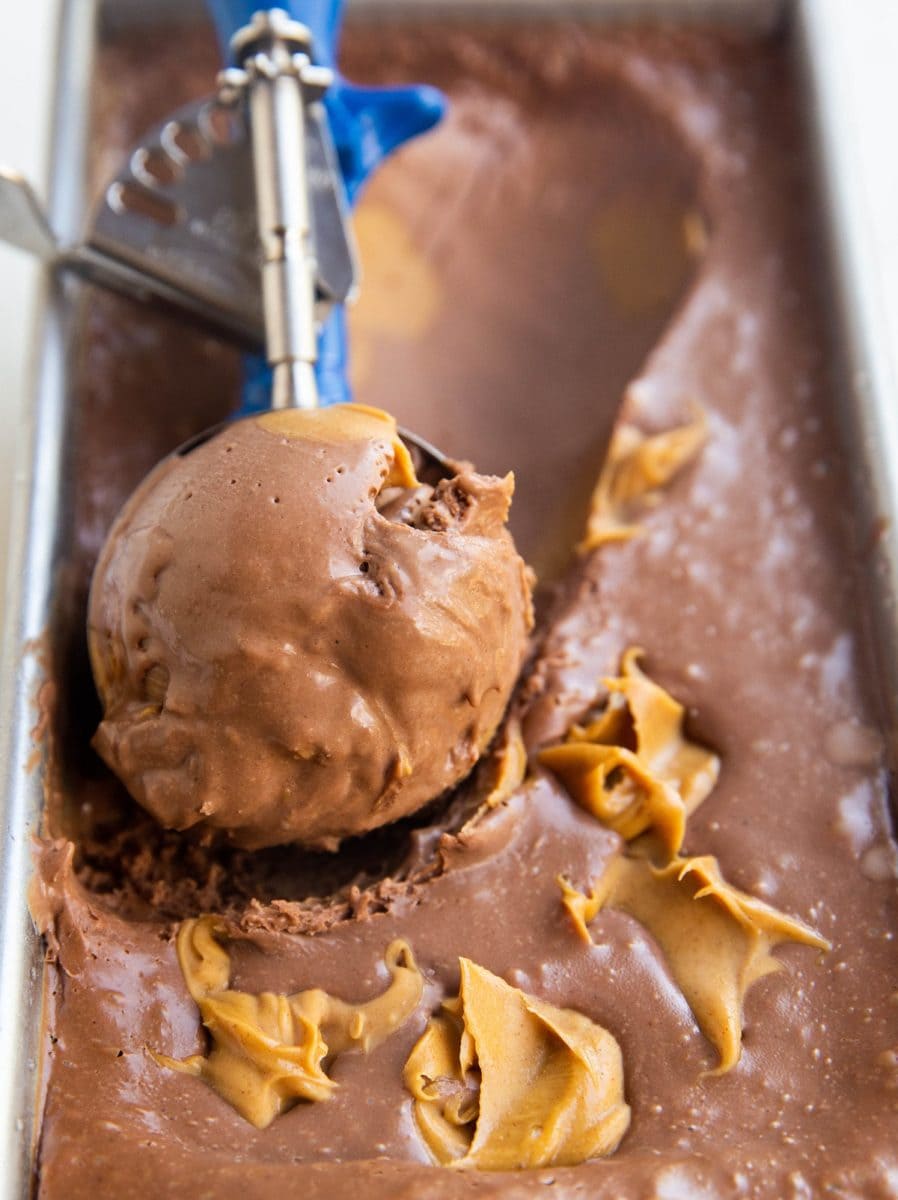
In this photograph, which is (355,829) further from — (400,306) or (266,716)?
(400,306)

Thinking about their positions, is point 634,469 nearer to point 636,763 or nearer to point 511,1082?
point 636,763

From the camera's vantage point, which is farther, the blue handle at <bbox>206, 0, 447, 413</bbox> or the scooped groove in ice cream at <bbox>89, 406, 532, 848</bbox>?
the blue handle at <bbox>206, 0, 447, 413</bbox>

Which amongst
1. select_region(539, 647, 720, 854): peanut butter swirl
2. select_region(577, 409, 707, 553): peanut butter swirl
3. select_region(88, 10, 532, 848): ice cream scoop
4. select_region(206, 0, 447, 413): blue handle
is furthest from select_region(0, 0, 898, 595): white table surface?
select_region(539, 647, 720, 854): peanut butter swirl

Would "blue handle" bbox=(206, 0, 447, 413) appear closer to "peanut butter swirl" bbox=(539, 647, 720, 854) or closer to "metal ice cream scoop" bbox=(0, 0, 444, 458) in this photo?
"metal ice cream scoop" bbox=(0, 0, 444, 458)

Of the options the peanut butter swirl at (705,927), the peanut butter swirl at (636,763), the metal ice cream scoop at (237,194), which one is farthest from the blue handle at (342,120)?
the peanut butter swirl at (705,927)

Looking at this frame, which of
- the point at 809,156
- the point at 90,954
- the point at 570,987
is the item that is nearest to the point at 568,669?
the point at 570,987

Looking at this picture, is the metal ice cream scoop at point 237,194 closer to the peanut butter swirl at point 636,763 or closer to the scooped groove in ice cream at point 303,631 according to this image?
the scooped groove in ice cream at point 303,631
